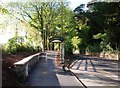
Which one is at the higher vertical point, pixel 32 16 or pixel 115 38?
pixel 32 16

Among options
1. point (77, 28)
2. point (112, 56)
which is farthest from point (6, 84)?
point (77, 28)

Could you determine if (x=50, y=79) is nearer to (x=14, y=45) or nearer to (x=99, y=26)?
(x=14, y=45)

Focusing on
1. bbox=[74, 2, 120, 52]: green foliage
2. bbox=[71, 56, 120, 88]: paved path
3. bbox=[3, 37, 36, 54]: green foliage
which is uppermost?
bbox=[74, 2, 120, 52]: green foliage

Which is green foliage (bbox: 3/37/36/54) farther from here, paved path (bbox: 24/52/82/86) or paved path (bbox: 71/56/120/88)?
paved path (bbox: 24/52/82/86)

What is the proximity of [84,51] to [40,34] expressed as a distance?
459 inches

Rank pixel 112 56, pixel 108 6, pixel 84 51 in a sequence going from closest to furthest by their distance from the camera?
1. pixel 108 6
2. pixel 112 56
3. pixel 84 51

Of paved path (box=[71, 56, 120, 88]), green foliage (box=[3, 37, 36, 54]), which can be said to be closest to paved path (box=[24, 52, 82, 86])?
paved path (box=[71, 56, 120, 88])

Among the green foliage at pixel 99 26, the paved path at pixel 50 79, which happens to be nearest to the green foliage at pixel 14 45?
the paved path at pixel 50 79

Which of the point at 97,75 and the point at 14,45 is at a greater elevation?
the point at 14,45

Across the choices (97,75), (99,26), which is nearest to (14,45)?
(97,75)

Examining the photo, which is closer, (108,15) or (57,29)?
(108,15)

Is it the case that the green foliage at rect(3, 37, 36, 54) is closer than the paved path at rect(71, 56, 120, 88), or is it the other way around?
the paved path at rect(71, 56, 120, 88)

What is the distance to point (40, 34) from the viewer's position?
41.8 m

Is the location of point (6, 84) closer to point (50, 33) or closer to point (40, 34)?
point (40, 34)
